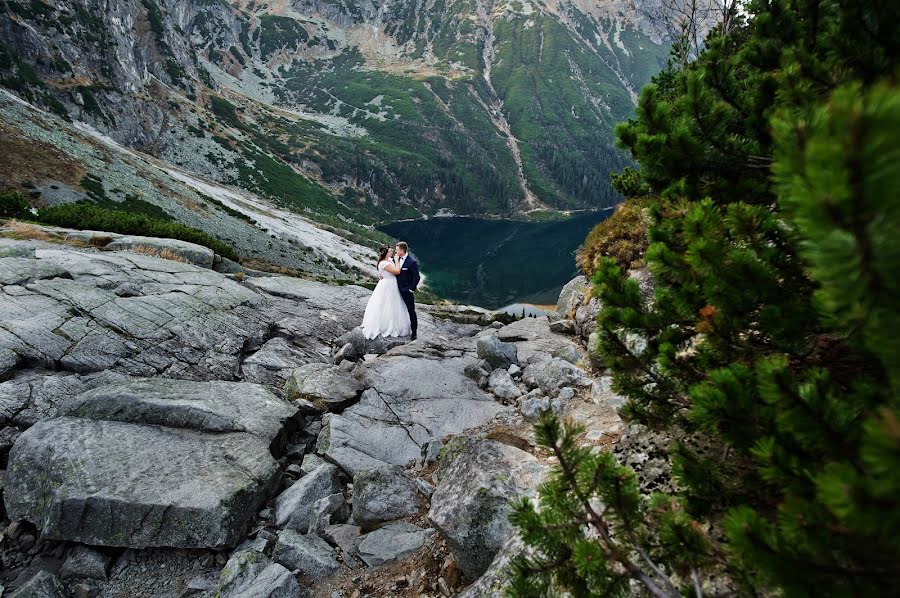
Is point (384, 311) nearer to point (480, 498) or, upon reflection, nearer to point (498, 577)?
point (480, 498)

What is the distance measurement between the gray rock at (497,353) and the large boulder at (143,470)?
662 cm

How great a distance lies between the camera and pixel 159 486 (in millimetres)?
7012

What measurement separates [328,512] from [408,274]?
9532mm

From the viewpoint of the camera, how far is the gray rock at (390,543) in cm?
629

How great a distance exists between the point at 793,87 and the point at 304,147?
623 feet

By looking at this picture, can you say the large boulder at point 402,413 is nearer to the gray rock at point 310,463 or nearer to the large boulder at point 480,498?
the gray rock at point 310,463

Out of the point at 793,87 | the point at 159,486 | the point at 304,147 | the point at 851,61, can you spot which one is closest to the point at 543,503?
the point at 793,87

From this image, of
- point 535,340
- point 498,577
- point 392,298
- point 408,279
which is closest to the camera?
point 498,577

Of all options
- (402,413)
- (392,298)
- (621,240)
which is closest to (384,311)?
(392,298)

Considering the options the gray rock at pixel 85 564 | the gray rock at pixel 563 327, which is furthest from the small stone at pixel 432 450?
the gray rock at pixel 563 327

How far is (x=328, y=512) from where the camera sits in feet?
23.7

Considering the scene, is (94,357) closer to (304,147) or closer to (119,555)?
(119,555)

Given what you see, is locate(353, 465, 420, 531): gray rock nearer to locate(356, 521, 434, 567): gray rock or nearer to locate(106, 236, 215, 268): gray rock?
locate(356, 521, 434, 567): gray rock

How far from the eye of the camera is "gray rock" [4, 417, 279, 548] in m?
6.52
